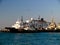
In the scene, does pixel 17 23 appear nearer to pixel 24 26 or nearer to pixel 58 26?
pixel 24 26

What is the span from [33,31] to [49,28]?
12134 millimetres

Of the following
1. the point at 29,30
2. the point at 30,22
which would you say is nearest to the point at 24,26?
the point at 30,22

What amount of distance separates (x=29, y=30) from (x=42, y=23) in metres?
14.1

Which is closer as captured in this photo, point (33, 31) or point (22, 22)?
point (33, 31)

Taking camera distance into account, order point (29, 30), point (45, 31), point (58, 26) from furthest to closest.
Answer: point (58, 26) < point (45, 31) < point (29, 30)

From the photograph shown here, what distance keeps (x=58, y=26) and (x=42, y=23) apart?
937 cm

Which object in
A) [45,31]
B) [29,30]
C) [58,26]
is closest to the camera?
[29,30]

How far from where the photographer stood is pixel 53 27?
115 meters

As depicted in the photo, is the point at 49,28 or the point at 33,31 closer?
the point at 33,31

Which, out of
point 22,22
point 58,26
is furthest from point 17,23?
point 58,26

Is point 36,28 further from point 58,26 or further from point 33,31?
point 58,26

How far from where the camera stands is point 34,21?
11156 cm

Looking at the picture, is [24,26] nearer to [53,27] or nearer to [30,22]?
[30,22]

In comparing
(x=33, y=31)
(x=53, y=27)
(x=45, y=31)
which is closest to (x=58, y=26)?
(x=53, y=27)
